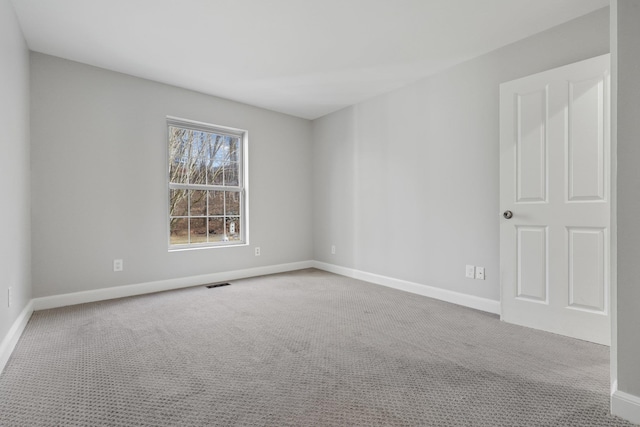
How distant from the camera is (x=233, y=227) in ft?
14.6

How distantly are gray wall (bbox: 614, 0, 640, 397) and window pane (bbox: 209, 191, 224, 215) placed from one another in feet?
12.9

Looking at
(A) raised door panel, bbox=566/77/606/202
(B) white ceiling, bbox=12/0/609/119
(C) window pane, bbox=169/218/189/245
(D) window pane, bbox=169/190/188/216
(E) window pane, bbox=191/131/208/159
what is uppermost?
(B) white ceiling, bbox=12/0/609/119

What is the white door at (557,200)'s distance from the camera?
7.43ft

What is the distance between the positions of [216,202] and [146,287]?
1.32 metres

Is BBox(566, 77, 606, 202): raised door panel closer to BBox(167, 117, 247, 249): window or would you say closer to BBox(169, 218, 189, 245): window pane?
BBox(167, 117, 247, 249): window

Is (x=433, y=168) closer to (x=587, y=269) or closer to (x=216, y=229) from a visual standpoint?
(x=587, y=269)

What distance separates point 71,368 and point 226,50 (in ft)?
8.89

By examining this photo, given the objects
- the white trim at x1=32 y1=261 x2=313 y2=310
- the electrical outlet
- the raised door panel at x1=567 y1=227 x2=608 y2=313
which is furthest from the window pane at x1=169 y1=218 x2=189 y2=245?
the raised door panel at x1=567 y1=227 x2=608 y2=313

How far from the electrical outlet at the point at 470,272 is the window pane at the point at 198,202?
3.18 meters

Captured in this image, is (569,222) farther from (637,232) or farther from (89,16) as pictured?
(89,16)

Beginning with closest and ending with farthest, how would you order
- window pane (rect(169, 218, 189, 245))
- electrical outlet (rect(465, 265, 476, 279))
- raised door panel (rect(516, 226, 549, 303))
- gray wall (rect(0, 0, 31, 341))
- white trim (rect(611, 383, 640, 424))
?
white trim (rect(611, 383, 640, 424)) → gray wall (rect(0, 0, 31, 341)) → raised door panel (rect(516, 226, 549, 303)) → electrical outlet (rect(465, 265, 476, 279)) → window pane (rect(169, 218, 189, 245))

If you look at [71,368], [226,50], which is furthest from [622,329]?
[226,50]

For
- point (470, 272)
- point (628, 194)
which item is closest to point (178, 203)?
point (470, 272)

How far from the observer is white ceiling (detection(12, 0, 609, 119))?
235 centimetres
